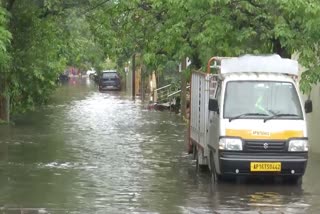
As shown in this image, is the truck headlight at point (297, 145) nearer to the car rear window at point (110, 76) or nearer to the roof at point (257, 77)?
the roof at point (257, 77)

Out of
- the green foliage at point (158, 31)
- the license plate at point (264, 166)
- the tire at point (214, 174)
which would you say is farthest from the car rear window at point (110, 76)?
the license plate at point (264, 166)

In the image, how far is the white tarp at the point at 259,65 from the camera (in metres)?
13.4

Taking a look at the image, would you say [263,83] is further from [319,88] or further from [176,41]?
[319,88]

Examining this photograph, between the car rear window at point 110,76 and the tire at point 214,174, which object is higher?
the car rear window at point 110,76

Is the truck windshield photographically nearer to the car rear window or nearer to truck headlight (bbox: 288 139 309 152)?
truck headlight (bbox: 288 139 309 152)

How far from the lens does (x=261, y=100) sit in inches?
514

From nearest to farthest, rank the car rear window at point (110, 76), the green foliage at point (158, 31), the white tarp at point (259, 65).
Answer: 1. the white tarp at point (259, 65)
2. the green foliage at point (158, 31)
3. the car rear window at point (110, 76)

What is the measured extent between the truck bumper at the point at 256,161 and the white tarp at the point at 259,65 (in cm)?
175

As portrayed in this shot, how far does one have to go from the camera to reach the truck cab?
41.1ft

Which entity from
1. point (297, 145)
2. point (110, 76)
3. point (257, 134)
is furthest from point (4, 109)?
point (110, 76)

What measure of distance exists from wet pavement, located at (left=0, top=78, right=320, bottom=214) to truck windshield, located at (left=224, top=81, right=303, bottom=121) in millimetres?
1364

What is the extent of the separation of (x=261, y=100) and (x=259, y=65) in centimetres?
75

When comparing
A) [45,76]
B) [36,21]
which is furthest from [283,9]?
[45,76]

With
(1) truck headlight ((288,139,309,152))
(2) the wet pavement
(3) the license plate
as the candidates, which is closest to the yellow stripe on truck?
(1) truck headlight ((288,139,309,152))
